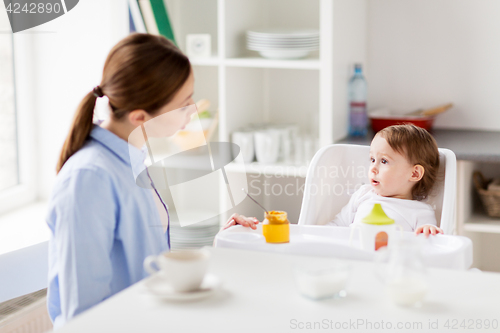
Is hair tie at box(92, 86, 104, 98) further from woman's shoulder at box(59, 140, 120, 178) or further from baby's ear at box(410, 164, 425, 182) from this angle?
baby's ear at box(410, 164, 425, 182)

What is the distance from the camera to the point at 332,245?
1.35m

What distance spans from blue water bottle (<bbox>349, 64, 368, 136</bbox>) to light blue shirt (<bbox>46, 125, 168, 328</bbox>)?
4.33 ft

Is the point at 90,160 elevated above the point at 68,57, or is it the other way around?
the point at 68,57

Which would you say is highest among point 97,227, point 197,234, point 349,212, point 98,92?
point 98,92

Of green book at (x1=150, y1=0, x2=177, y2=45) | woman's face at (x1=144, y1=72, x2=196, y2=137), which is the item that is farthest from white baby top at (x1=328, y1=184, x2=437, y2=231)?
green book at (x1=150, y1=0, x2=177, y2=45)

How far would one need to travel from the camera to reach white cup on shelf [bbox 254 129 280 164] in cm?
242

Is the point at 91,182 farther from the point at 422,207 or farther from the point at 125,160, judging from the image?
the point at 422,207

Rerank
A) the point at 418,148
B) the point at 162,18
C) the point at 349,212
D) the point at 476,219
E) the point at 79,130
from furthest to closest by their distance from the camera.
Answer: the point at 162,18
the point at 476,219
the point at 349,212
the point at 418,148
the point at 79,130

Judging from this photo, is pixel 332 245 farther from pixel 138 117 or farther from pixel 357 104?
pixel 357 104

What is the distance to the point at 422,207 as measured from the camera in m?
1.74

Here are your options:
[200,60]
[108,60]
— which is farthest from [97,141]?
[200,60]

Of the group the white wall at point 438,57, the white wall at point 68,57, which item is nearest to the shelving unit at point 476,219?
the white wall at point 438,57

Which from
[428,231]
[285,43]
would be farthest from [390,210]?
[285,43]

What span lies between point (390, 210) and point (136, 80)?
2.92 feet
